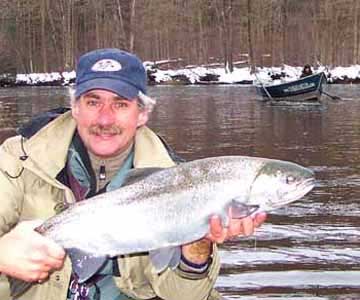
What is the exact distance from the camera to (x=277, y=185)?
296 cm

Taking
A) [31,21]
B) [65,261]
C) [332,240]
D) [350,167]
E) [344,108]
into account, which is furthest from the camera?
[31,21]

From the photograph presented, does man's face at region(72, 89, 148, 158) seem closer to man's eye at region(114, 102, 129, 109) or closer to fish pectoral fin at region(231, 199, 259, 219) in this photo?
man's eye at region(114, 102, 129, 109)

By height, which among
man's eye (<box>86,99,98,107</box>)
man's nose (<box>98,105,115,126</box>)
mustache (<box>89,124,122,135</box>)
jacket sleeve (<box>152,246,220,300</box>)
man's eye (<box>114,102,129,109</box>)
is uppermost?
man's eye (<box>86,99,98,107</box>)

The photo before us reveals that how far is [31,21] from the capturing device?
190ft

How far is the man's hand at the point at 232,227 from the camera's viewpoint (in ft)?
9.71

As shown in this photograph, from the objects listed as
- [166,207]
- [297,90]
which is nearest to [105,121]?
[166,207]

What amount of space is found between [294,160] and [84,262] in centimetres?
1063

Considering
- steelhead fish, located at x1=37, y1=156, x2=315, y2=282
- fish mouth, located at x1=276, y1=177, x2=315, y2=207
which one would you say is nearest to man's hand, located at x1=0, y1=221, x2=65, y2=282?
steelhead fish, located at x1=37, y1=156, x2=315, y2=282

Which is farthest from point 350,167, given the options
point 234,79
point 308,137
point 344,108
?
point 234,79

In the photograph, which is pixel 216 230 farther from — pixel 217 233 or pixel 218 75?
A: pixel 218 75

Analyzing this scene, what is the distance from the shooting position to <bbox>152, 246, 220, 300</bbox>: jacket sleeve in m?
3.28

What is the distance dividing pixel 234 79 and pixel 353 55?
8.71 meters

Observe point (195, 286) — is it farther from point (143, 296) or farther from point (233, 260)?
point (233, 260)

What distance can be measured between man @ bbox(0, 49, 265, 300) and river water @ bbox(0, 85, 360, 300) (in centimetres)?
279
